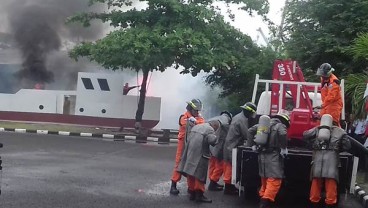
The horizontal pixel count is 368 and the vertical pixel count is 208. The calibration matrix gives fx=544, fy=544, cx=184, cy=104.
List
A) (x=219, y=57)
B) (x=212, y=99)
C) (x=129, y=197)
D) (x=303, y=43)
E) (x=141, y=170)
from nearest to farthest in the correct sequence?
(x=129, y=197)
(x=141, y=170)
(x=303, y=43)
(x=219, y=57)
(x=212, y=99)

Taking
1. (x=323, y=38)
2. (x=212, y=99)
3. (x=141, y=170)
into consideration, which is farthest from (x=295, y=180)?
(x=212, y=99)

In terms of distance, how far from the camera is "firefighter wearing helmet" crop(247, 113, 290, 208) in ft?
25.0

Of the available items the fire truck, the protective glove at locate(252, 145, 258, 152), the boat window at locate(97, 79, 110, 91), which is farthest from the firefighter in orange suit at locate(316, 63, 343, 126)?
the boat window at locate(97, 79, 110, 91)

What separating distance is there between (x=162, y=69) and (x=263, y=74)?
365 cm

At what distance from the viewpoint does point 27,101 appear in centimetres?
2219

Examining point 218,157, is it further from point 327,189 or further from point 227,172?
point 327,189

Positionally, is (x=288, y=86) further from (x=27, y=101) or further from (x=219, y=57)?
(x=27, y=101)

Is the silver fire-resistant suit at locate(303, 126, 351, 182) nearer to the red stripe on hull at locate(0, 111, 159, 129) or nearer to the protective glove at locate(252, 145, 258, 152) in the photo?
the protective glove at locate(252, 145, 258, 152)

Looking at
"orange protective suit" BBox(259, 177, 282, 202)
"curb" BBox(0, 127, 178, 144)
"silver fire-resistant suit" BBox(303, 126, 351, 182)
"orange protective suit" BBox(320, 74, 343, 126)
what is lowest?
"orange protective suit" BBox(259, 177, 282, 202)

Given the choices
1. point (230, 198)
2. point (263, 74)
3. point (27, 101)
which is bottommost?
point (230, 198)

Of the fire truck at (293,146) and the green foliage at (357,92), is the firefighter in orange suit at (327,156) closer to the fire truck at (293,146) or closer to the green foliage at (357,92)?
the fire truck at (293,146)

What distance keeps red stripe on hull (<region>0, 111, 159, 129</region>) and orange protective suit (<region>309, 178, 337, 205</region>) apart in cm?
1451

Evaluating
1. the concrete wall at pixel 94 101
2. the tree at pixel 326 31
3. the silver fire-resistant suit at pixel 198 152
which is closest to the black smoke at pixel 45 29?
the concrete wall at pixel 94 101

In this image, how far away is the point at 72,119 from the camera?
22.0m
